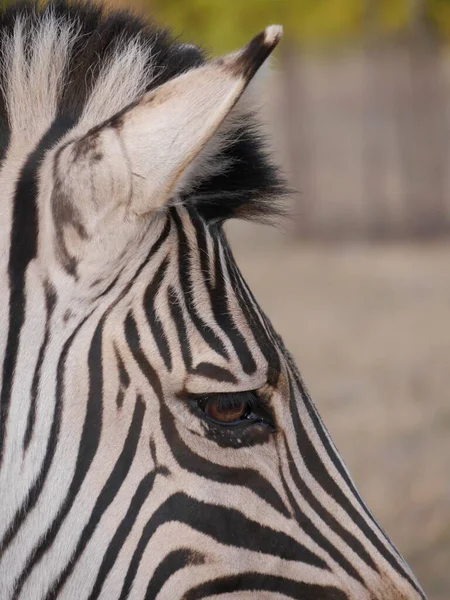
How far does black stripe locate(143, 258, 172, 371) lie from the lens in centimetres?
184

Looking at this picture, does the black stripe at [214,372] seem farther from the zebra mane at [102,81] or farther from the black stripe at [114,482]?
the zebra mane at [102,81]

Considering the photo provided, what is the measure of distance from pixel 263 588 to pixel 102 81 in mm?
1088

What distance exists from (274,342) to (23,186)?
0.62 meters

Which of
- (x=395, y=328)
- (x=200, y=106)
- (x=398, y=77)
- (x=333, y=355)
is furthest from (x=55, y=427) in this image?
(x=398, y=77)

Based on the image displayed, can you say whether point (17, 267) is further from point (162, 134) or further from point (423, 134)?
point (423, 134)

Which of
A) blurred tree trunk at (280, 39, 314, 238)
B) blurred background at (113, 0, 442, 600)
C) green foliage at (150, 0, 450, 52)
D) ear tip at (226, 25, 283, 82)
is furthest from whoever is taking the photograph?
green foliage at (150, 0, 450, 52)

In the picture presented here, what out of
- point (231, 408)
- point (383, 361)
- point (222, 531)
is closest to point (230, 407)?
point (231, 408)

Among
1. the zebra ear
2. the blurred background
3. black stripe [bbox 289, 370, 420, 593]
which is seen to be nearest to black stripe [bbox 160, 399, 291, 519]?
black stripe [bbox 289, 370, 420, 593]

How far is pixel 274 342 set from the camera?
2037 mm

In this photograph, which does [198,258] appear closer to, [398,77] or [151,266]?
[151,266]

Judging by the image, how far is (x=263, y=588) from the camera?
1.86 m

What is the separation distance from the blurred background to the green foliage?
0.04m

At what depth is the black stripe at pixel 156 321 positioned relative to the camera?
6.03ft

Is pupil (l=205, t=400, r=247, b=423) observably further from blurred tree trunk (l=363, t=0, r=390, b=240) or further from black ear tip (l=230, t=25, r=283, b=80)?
blurred tree trunk (l=363, t=0, r=390, b=240)
